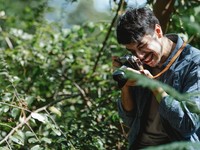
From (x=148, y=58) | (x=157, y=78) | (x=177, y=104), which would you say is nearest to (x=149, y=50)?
(x=148, y=58)

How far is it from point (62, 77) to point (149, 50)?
1707 mm

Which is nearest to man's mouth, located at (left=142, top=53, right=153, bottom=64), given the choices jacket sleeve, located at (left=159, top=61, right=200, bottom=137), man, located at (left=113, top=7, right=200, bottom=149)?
man, located at (left=113, top=7, right=200, bottom=149)

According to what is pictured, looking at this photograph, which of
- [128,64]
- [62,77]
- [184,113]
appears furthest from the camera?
[62,77]

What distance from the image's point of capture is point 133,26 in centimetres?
225

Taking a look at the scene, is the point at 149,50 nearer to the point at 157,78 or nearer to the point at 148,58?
the point at 148,58

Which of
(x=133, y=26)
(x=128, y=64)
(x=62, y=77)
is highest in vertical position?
(x=133, y=26)

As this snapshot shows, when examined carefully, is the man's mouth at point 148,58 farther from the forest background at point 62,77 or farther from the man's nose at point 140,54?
the forest background at point 62,77

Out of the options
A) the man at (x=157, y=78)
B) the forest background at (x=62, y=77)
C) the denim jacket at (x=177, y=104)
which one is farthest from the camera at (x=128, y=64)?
the forest background at (x=62, y=77)

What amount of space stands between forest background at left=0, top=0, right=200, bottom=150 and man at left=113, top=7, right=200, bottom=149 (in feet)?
0.71

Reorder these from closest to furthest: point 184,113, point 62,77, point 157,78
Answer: point 184,113 < point 157,78 < point 62,77

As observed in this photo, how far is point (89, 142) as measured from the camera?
278 cm

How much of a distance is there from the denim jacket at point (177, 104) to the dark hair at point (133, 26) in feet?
0.51

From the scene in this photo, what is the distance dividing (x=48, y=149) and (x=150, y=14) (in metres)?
0.85

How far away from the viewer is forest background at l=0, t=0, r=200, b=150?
8.95ft
